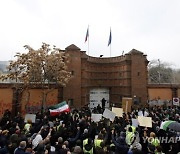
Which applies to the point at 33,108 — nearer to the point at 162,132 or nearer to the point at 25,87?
the point at 25,87

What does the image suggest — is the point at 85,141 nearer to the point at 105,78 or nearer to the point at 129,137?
the point at 129,137

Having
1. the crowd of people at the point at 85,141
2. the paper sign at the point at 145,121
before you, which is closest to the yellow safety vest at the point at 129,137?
the crowd of people at the point at 85,141

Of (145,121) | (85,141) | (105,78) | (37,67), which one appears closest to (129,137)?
(145,121)

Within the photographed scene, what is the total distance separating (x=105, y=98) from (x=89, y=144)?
81.6 feet

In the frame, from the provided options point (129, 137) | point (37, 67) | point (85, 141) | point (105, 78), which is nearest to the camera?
point (85, 141)

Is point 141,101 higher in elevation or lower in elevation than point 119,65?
lower

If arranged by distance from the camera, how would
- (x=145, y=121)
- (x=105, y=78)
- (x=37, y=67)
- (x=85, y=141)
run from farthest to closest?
1. (x=105, y=78)
2. (x=37, y=67)
3. (x=145, y=121)
4. (x=85, y=141)

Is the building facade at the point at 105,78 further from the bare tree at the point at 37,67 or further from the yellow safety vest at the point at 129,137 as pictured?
the yellow safety vest at the point at 129,137

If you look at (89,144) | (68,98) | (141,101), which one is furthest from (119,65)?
(89,144)

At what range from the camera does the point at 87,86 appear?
99.9 ft

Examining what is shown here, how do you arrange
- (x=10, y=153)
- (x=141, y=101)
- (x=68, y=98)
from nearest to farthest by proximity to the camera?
(x=10, y=153) → (x=68, y=98) → (x=141, y=101)

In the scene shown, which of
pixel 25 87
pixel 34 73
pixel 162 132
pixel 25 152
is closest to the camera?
pixel 25 152

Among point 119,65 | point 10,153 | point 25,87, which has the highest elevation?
point 119,65

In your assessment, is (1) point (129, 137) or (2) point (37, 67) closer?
(1) point (129, 137)
